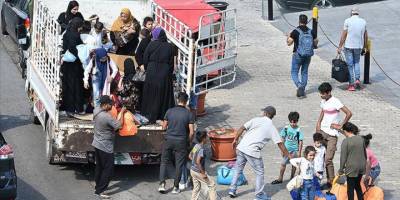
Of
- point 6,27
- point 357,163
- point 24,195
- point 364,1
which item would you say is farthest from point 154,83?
point 364,1

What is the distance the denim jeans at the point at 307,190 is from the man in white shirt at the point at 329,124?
0.96m

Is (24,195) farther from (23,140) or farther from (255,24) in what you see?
(255,24)

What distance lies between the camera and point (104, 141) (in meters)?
14.0

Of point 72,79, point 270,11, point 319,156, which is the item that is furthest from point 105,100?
point 270,11

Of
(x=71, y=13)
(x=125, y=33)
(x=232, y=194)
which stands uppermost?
(x=71, y=13)

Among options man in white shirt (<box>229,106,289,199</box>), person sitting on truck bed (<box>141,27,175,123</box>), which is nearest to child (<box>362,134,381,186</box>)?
man in white shirt (<box>229,106,289,199</box>)

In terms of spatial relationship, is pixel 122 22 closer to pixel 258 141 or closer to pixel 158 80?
pixel 158 80

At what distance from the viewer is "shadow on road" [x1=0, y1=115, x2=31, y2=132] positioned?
1758cm

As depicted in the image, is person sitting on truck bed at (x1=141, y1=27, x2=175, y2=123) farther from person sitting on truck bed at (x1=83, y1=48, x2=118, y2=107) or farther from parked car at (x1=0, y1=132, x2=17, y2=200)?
parked car at (x1=0, y1=132, x2=17, y2=200)

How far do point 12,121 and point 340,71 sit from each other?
22.8 feet

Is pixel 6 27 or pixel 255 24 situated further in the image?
pixel 255 24

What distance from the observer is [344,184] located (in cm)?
1401

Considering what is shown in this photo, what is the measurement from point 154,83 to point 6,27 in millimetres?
9822

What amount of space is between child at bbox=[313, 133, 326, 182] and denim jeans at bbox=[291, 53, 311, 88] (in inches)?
211
